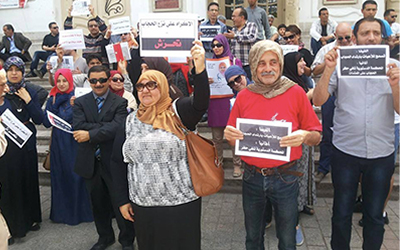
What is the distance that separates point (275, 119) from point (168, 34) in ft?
3.45

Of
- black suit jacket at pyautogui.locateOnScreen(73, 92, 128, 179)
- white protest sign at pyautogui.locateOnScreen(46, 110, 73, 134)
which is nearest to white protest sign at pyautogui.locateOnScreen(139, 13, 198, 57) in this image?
black suit jacket at pyautogui.locateOnScreen(73, 92, 128, 179)

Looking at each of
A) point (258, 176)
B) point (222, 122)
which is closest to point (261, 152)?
point (258, 176)

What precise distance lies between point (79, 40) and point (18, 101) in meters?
→ 2.40

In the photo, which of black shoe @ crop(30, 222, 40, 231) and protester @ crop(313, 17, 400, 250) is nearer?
protester @ crop(313, 17, 400, 250)

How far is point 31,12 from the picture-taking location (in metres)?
11.7

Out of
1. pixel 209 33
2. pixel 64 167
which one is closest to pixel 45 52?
pixel 209 33

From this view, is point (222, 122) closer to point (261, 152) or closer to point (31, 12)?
point (261, 152)

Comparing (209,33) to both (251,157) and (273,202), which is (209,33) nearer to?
(251,157)

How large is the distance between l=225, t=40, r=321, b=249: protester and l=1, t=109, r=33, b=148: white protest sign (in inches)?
96.9

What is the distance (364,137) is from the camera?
280cm

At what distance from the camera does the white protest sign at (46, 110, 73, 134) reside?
3996 mm

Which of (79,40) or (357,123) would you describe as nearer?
(357,123)

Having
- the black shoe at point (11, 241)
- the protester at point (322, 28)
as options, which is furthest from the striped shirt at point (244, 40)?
the black shoe at point (11, 241)

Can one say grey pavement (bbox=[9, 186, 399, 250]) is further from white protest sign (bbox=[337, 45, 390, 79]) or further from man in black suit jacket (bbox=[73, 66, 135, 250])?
white protest sign (bbox=[337, 45, 390, 79])
